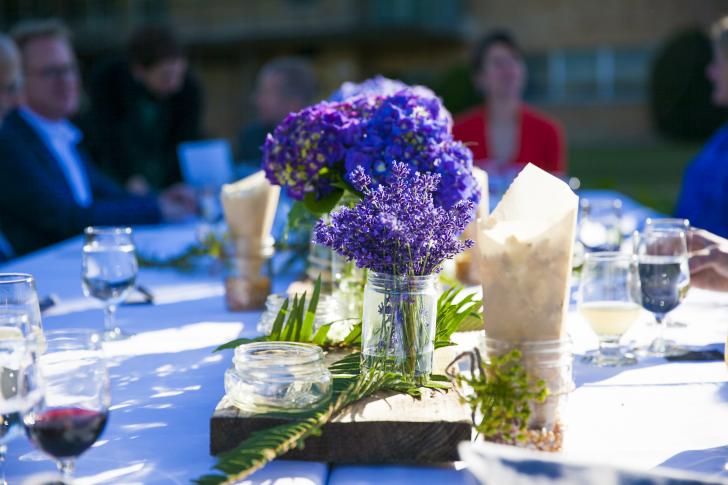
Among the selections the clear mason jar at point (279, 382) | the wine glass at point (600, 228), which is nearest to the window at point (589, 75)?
the wine glass at point (600, 228)

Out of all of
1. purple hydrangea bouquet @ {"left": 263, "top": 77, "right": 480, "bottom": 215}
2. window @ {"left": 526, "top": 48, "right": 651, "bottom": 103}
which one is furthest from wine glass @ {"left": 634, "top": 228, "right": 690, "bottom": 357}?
window @ {"left": 526, "top": 48, "right": 651, "bottom": 103}

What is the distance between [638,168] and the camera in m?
14.9

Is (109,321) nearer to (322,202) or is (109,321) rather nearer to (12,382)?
(322,202)

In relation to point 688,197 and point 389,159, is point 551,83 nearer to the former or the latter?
point 688,197

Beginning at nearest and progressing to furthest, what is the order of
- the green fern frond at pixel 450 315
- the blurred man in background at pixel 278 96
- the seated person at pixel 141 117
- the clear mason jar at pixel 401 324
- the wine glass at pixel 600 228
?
the clear mason jar at pixel 401 324 → the green fern frond at pixel 450 315 → the wine glass at pixel 600 228 → the blurred man in background at pixel 278 96 → the seated person at pixel 141 117

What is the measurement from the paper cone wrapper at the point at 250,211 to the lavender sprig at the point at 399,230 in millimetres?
1020

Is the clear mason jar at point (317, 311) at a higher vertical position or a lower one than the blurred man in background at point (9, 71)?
lower

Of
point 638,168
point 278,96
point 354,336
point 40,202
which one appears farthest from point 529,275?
point 638,168

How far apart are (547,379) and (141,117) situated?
5.46 meters

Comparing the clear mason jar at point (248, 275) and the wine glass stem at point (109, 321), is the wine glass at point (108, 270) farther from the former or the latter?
the clear mason jar at point (248, 275)

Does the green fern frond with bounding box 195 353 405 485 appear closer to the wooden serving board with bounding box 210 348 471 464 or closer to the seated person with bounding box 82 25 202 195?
the wooden serving board with bounding box 210 348 471 464

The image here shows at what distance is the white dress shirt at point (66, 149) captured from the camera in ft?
12.9

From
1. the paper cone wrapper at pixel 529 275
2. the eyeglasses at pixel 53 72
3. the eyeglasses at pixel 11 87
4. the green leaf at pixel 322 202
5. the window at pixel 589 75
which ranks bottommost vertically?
the paper cone wrapper at pixel 529 275

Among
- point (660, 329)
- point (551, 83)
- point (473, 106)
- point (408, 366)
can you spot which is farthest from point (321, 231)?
point (551, 83)
